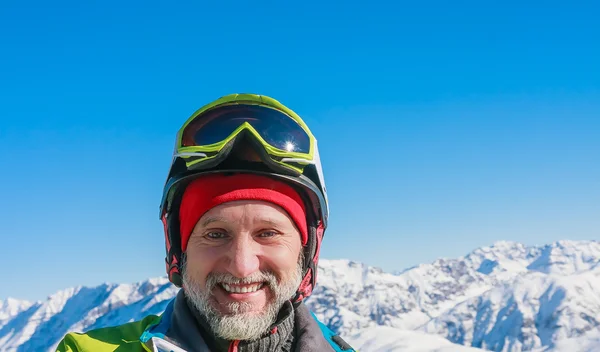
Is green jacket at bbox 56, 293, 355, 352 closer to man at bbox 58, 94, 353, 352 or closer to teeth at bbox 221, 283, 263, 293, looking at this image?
man at bbox 58, 94, 353, 352

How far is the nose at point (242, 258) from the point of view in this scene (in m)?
3.40

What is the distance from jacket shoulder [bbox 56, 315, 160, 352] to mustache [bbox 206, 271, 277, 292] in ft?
1.77

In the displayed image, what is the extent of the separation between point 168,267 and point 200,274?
61 cm

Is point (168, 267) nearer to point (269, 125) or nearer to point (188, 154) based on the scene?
point (188, 154)

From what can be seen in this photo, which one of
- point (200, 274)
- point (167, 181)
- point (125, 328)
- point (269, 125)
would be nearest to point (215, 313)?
point (200, 274)

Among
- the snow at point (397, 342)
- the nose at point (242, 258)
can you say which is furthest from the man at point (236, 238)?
the snow at point (397, 342)

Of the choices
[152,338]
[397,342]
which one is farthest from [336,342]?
[397,342]

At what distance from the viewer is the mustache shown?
11.3ft

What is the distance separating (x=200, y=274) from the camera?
11.6 feet

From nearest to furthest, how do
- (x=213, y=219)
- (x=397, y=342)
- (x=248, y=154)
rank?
(x=213, y=219)
(x=248, y=154)
(x=397, y=342)

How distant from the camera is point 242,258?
3.41 m

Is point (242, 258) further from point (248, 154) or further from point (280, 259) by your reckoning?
point (248, 154)

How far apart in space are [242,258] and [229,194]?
15.9 inches

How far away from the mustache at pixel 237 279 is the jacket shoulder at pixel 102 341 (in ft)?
1.77
